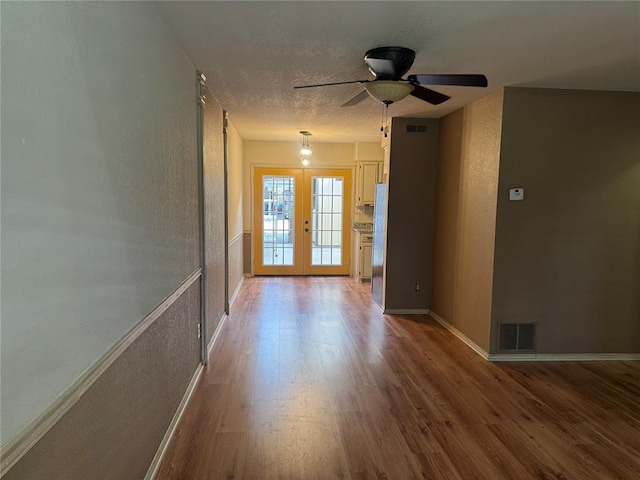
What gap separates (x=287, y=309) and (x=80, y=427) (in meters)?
3.91

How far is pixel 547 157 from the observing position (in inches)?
137

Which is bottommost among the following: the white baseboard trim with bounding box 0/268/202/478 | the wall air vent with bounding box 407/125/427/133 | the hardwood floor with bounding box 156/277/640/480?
the hardwood floor with bounding box 156/277/640/480

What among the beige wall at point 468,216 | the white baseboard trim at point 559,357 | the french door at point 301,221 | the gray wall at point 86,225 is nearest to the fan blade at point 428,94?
the beige wall at point 468,216

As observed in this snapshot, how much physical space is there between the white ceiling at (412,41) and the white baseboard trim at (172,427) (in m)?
2.35

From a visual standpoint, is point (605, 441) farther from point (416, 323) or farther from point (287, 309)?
point (287, 309)

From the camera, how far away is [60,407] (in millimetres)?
1131

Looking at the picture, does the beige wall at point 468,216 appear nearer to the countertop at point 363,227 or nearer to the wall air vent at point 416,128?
the wall air vent at point 416,128

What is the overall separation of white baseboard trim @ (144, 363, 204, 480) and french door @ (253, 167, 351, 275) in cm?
432

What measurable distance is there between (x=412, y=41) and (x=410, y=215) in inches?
107

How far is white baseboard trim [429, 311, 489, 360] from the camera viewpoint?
370 cm

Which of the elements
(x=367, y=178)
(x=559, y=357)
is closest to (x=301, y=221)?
(x=367, y=178)

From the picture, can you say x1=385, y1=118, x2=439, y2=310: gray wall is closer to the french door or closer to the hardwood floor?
the hardwood floor

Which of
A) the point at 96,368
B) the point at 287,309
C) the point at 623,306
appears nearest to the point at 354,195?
the point at 287,309

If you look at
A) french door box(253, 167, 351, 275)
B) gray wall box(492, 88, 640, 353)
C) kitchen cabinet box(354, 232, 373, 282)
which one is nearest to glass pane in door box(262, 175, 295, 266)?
french door box(253, 167, 351, 275)
